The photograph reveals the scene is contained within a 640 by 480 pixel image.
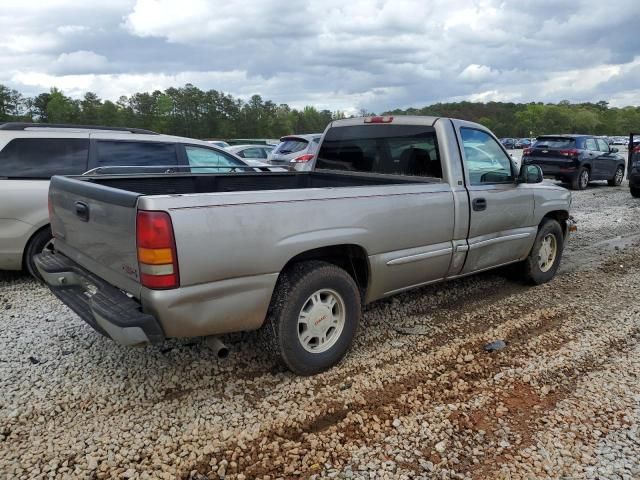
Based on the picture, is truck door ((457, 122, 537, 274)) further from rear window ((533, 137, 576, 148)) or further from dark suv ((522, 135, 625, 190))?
rear window ((533, 137, 576, 148))

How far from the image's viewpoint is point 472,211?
13.9 ft

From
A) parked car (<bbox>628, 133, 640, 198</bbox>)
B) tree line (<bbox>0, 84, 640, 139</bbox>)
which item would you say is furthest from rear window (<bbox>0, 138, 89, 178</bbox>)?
tree line (<bbox>0, 84, 640, 139</bbox>)

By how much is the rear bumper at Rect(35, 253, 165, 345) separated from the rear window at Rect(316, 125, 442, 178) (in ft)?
8.75

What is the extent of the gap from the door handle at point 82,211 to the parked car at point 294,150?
31.0 ft

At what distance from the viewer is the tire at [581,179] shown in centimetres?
1495

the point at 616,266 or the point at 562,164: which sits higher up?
the point at 562,164

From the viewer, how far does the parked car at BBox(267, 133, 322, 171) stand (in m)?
12.8

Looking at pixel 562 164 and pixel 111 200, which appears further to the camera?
pixel 562 164

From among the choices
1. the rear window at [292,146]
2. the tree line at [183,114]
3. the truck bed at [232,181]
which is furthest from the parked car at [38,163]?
the tree line at [183,114]

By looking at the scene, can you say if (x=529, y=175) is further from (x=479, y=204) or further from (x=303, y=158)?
(x=303, y=158)

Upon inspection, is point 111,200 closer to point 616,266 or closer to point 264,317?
point 264,317

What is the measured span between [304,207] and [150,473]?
1.70m

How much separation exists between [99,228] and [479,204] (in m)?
3.06

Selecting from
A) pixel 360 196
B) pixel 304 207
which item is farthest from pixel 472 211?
pixel 304 207
